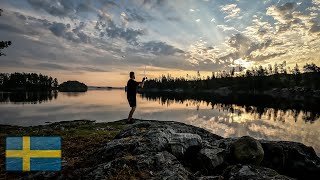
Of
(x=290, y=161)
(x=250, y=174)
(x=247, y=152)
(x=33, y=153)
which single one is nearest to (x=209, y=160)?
(x=247, y=152)

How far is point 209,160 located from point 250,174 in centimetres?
200

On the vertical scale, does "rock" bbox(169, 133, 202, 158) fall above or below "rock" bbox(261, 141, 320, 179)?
above

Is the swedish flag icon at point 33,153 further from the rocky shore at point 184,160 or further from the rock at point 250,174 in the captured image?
the rock at point 250,174

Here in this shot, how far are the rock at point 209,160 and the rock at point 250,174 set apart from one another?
107 cm

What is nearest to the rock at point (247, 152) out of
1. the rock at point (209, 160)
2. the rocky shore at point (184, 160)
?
the rocky shore at point (184, 160)

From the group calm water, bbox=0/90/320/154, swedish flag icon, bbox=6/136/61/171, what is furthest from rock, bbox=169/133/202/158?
calm water, bbox=0/90/320/154

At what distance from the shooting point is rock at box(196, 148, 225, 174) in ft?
32.1

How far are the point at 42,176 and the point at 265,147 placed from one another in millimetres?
9959

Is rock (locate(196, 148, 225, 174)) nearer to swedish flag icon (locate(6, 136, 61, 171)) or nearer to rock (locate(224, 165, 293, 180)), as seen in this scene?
rock (locate(224, 165, 293, 180))

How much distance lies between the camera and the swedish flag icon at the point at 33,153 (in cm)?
824

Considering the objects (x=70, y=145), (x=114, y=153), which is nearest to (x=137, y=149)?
(x=114, y=153)

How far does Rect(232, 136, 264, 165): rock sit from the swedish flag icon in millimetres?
6958

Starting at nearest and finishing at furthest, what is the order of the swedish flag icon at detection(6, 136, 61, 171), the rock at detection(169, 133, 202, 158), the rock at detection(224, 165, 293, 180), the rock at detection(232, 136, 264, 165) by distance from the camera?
the rock at detection(224, 165, 293, 180)
the swedish flag icon at detection(6, 136, 61, 171)
the rock at detection(169, 133, 202, 158)
the rock at detection(232, 136, 264, 165)

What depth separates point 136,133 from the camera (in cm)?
1195
